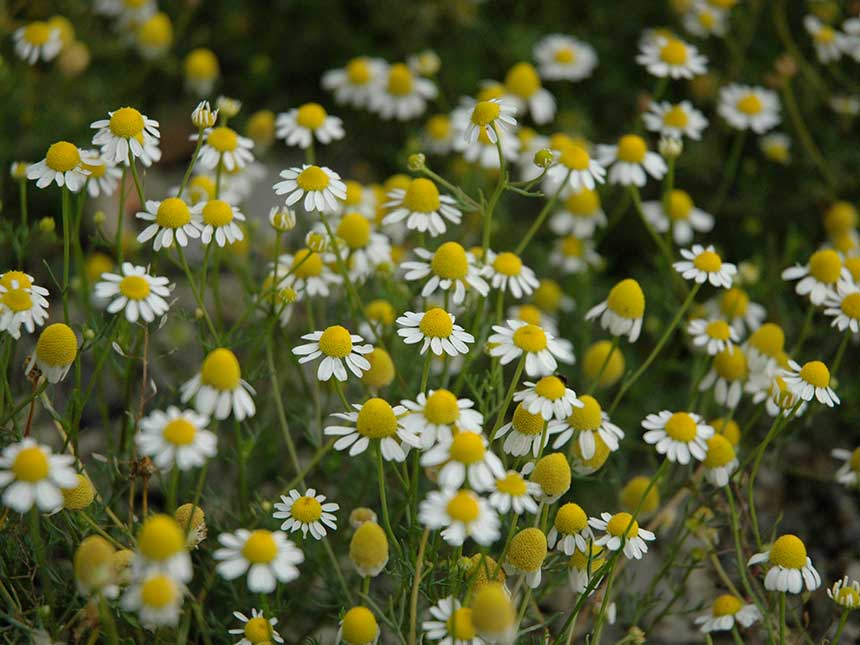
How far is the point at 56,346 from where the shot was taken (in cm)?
143

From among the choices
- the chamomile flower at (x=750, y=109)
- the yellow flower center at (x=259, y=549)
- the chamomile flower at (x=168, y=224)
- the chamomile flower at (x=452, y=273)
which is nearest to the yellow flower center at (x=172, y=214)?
the chamomile flower at (x=168, y=224)

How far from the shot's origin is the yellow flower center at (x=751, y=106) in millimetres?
2475

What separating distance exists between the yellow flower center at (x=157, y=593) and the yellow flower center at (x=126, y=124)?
31.7 inches

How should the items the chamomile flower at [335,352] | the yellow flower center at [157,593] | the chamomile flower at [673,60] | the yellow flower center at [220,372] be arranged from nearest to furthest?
the yellow flower center at [157,593] < the yellow flower center at [220,372] < the chamomile flower at [335,352] < the chamomile flower at [673,60]

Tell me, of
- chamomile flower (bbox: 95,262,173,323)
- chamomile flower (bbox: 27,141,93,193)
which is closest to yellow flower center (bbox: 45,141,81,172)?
chamomile flower (bbox: 27,141,93,193)

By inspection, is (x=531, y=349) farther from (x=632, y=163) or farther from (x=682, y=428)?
(x=632, y=163)

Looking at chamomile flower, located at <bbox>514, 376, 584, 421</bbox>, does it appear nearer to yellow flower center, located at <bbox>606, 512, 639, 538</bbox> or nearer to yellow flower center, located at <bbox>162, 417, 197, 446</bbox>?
yellow flower center, located at <bbox>606, 512, 639, 538</bbox>

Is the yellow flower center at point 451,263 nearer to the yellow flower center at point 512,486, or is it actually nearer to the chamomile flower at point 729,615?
the yellow flower center at point 512,486

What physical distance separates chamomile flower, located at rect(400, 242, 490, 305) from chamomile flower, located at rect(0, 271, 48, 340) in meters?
0.57

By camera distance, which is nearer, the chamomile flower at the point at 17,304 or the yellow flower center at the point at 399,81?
the chamomile flower at the point at 17,304

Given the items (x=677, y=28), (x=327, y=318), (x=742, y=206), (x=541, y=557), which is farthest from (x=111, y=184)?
(x=677, y=28)

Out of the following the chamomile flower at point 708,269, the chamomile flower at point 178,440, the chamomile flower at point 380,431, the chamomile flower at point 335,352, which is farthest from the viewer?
the chamomile flower at point 708,269

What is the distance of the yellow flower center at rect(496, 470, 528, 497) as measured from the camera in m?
1.27

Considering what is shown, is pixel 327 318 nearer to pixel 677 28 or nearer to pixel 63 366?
pixel 63 366
